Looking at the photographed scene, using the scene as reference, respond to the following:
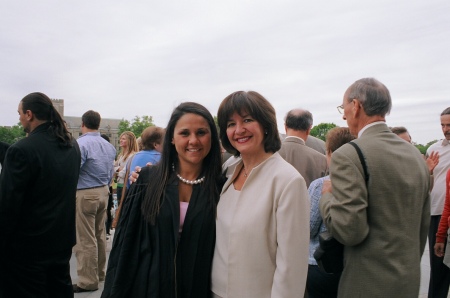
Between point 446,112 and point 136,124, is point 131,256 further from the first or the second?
point 136,124

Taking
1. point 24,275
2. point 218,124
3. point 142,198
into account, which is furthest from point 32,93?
point 218,124

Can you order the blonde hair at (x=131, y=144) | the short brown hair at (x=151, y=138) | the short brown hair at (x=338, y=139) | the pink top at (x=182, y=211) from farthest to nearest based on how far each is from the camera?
the blonde hair at (x=131, y=144) < the short brown hair at (x=151, y=138) < the short brown hair at (x=338, y=139) < the pink top at (x=182, y=211)

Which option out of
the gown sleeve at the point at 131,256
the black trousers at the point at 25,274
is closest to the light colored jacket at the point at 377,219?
the gown sleeve at the point at 131,256

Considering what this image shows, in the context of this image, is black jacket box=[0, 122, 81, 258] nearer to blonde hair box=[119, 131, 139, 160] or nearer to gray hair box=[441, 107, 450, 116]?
gray hair box=[441, 107, 450, 116]

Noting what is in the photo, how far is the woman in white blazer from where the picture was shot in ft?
6.13

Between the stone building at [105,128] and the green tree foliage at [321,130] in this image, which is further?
the stone building at [105,128]

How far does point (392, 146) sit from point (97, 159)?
14.3 ft

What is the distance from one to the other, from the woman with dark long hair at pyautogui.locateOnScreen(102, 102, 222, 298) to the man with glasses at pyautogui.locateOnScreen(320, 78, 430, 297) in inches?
28.8

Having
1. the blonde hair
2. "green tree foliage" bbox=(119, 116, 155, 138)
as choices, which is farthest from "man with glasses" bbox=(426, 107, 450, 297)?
"green tree foliage" bbox=(119, 116, 155, 138)

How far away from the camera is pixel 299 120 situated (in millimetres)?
4270

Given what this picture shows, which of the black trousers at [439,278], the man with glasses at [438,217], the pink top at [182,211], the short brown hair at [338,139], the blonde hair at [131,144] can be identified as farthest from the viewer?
the blonde hair at [131,144]

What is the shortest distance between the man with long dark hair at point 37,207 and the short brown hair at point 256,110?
6.21 ft

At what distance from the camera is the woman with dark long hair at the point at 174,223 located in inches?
85.0

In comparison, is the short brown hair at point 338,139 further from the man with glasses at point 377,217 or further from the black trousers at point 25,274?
the black trousers at point 25,274
